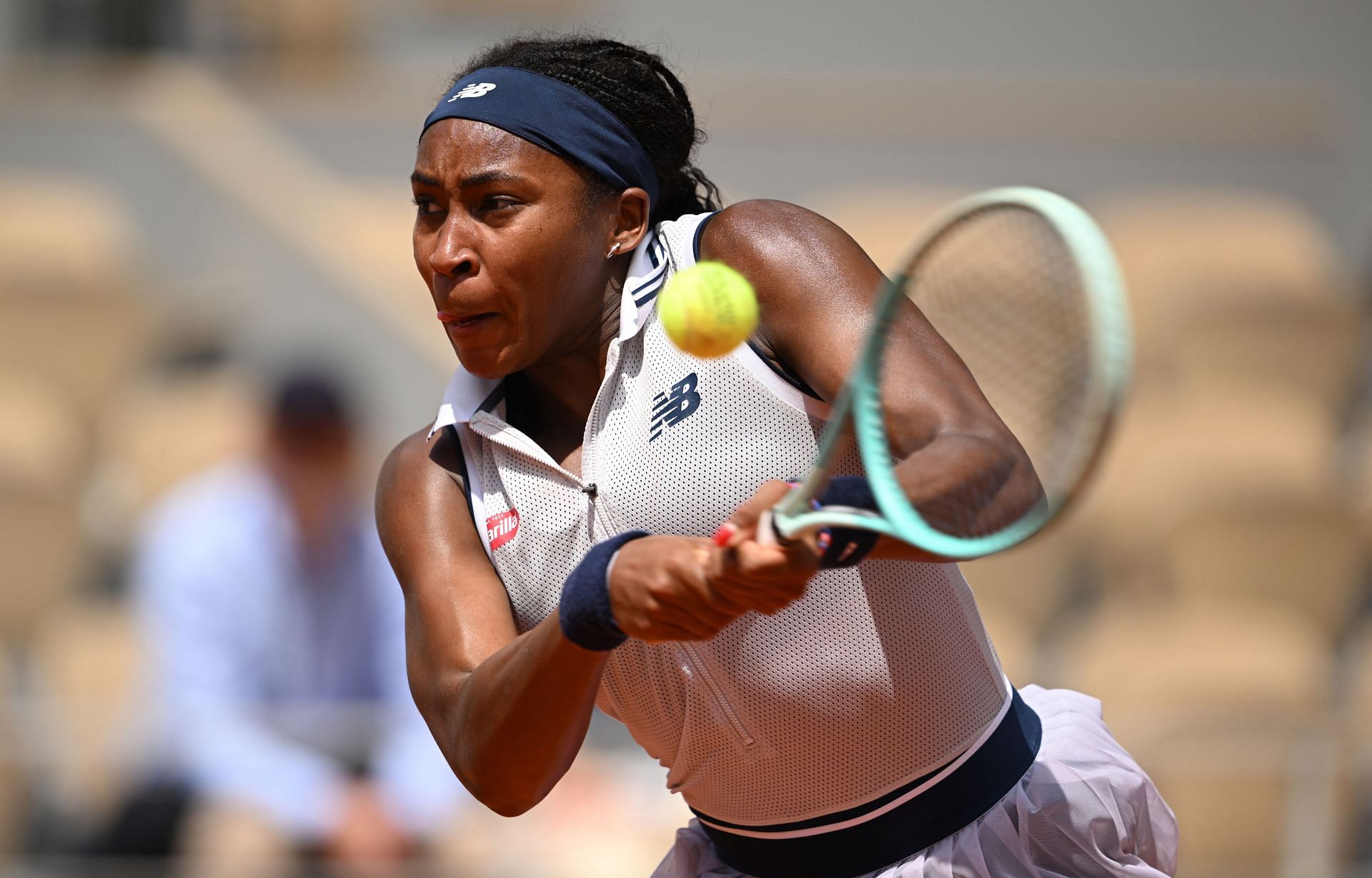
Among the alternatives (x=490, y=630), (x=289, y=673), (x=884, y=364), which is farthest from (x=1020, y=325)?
(x=289, y=673)

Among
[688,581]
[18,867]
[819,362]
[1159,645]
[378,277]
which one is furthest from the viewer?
[378,277]

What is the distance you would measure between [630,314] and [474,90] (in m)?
0.34

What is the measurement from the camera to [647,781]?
4.68 metres

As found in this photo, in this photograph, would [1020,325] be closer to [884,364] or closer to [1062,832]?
[884,364]

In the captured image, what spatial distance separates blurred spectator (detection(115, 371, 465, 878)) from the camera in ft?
13.5

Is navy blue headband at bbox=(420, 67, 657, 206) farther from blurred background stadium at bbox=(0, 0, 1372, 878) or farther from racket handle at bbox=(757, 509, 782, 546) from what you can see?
blurred background stadium at bbox=(0, 0, 1372, 878)

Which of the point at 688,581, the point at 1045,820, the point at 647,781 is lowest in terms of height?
the point at 647,781

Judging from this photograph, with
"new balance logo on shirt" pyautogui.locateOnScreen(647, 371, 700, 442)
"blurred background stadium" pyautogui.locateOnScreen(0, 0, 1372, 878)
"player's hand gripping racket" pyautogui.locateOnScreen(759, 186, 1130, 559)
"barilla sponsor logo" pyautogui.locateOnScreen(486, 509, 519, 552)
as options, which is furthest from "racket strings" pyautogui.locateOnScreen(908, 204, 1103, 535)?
"blurred background stadium" pyautogui.locateOnScreen(0, 0, 1372, 878)

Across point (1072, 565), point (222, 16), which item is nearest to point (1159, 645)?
point (1072, 565)

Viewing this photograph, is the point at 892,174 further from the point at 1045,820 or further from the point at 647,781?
the point at 1045,820

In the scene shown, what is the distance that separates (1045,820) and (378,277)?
5217mm

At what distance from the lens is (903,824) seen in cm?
207

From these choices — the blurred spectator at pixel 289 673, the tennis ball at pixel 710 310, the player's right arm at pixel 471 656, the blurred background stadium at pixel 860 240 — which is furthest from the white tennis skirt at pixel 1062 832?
the blurred background stadium at pixel 860 240

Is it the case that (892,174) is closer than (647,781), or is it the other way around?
(647,781)
